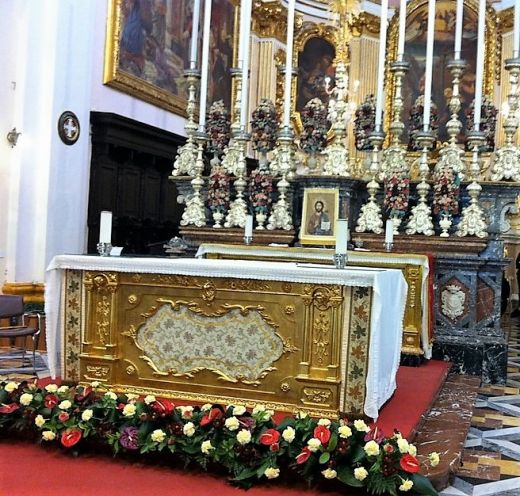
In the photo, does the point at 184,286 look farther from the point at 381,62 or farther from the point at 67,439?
the point at 381,62

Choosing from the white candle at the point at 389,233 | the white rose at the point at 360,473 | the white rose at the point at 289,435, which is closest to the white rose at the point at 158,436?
the white rose at the point at 289,435

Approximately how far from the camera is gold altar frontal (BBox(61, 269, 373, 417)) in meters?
3.99

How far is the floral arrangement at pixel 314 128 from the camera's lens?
7.28 m

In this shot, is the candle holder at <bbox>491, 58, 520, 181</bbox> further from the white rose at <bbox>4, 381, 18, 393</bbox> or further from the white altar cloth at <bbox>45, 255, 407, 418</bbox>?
the white rose at <bbox>4, 381, 18, 393</bbox>

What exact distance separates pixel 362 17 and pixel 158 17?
485 centimetres

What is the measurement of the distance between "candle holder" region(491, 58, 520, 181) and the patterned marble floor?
207 cm

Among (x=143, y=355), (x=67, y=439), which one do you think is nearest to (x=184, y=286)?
(x=143, y=355)

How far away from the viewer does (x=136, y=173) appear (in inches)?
410

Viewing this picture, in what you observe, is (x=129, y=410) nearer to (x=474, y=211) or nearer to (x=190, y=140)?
(x=474, y=211)

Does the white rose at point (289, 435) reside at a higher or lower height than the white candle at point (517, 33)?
lower

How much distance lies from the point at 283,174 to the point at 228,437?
4099 millimetres

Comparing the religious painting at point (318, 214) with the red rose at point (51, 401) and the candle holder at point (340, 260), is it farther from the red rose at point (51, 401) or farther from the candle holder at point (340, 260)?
the red rose at point (51, 401)

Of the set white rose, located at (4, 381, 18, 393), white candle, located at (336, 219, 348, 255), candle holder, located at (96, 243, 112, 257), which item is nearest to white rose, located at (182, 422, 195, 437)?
white rose, located at (4, 381, 18, 393)

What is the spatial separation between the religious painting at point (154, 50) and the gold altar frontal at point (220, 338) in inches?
231
